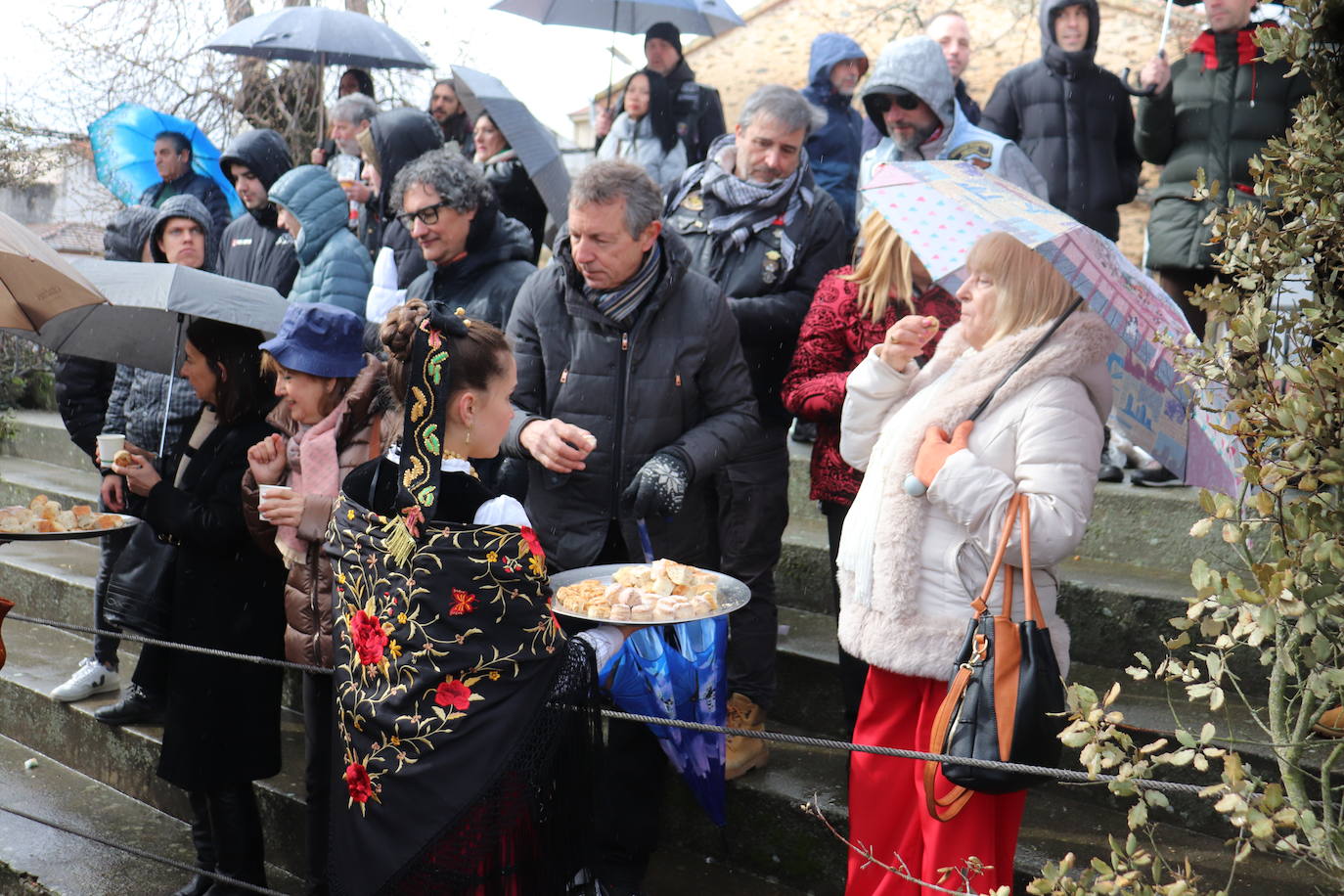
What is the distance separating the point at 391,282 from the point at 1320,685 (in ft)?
13.2

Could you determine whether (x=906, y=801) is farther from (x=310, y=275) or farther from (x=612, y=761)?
(x=310, y=275)

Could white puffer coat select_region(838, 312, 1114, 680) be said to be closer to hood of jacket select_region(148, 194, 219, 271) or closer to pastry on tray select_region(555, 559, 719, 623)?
pastry on tray select_region(555, 559, 719, 623)

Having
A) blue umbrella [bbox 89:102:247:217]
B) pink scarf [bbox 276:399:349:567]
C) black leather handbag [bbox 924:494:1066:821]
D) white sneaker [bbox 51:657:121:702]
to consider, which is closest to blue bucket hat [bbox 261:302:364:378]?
pink scarf [bbox 276:399:349:567]

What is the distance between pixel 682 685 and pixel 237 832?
153 centimetres

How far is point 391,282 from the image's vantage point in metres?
5.04

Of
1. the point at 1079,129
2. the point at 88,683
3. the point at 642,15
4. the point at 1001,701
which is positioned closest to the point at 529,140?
the point at 642,15

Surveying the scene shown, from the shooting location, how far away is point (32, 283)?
12.6 feet

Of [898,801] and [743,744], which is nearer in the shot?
[898,801]

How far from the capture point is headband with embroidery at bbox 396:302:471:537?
2.54 metres

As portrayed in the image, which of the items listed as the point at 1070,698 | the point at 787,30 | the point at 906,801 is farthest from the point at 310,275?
the point at 787,30

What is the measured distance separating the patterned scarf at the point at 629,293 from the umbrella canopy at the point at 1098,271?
2.33 ft

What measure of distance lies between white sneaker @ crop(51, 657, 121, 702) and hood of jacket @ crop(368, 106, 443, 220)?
234 cm

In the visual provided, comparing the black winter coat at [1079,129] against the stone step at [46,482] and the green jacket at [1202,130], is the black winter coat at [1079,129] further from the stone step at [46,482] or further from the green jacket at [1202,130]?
the stone step at [46,482]

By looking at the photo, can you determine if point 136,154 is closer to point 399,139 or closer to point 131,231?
point 131,231
